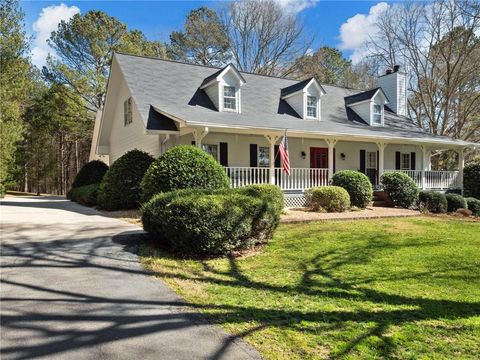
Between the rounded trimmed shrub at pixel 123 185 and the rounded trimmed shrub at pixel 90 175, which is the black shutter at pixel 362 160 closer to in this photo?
the rounded trimmed shrub at pixel 123 185

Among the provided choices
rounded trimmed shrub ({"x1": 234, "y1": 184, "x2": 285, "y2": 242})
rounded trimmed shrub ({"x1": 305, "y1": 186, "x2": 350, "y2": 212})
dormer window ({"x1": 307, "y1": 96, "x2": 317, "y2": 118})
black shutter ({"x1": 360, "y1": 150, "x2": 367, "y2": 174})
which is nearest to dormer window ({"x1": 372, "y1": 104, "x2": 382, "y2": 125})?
black shutter ({"x1": 360, "y1": 150, "x2": 367, "y2": 174})

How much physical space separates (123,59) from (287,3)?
19.7 metres

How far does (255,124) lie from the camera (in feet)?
47.7

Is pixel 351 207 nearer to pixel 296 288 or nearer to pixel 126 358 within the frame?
pixel 296 288

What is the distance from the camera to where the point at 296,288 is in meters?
5.17

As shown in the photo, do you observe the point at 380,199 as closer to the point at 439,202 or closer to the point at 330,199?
the point at 439,202

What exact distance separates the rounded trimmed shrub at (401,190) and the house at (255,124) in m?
2.07

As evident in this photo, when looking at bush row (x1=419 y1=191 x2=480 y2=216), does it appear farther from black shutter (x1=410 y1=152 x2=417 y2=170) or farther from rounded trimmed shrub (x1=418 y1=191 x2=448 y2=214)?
black shutter (x1=410 y1=152 x2=417 y2=170)

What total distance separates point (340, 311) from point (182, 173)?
7335mm

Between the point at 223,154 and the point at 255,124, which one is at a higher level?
the point at 255,124

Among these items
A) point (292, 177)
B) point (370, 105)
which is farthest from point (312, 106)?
point (292, 177)

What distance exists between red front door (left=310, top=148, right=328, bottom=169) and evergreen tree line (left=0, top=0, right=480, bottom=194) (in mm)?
13025

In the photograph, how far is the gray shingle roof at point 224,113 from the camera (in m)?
14.5

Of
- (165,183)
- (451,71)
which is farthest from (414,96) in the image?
(165,183)
